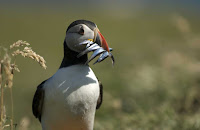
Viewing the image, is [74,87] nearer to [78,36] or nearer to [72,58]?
[72,58]

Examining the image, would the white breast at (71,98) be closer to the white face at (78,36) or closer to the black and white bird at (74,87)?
the black and white bird at (74,87)

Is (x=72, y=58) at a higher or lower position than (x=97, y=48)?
lower

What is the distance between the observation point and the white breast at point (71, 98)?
431cm

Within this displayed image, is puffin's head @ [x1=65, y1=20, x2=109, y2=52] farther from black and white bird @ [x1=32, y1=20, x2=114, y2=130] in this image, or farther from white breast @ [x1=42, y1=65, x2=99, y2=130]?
white breast @ [x1=42, y1=65, x2=99, y2=130]

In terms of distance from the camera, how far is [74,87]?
14.1 feet

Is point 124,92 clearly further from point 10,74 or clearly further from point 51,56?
point 51,56

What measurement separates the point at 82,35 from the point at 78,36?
0.04 meters

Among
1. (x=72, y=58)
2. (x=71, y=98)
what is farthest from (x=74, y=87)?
(x=72, y=58)

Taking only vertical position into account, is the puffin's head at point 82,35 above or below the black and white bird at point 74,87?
above

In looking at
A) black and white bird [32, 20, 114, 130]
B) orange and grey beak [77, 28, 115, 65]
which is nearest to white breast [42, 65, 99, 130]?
black and white bird [32, 20, 114, 130]

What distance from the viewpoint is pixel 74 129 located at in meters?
4.54

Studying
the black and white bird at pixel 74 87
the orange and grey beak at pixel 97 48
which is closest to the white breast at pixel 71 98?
the black and white bird at pixel 74 87

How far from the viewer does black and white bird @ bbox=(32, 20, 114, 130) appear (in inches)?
170

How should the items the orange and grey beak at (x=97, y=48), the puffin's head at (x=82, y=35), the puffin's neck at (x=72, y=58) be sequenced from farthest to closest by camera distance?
the puffin's neck at (x=72, y=58)
the puffin's head at (x=82, y=35)
the orange and grey beak at (x=97, y=48)
